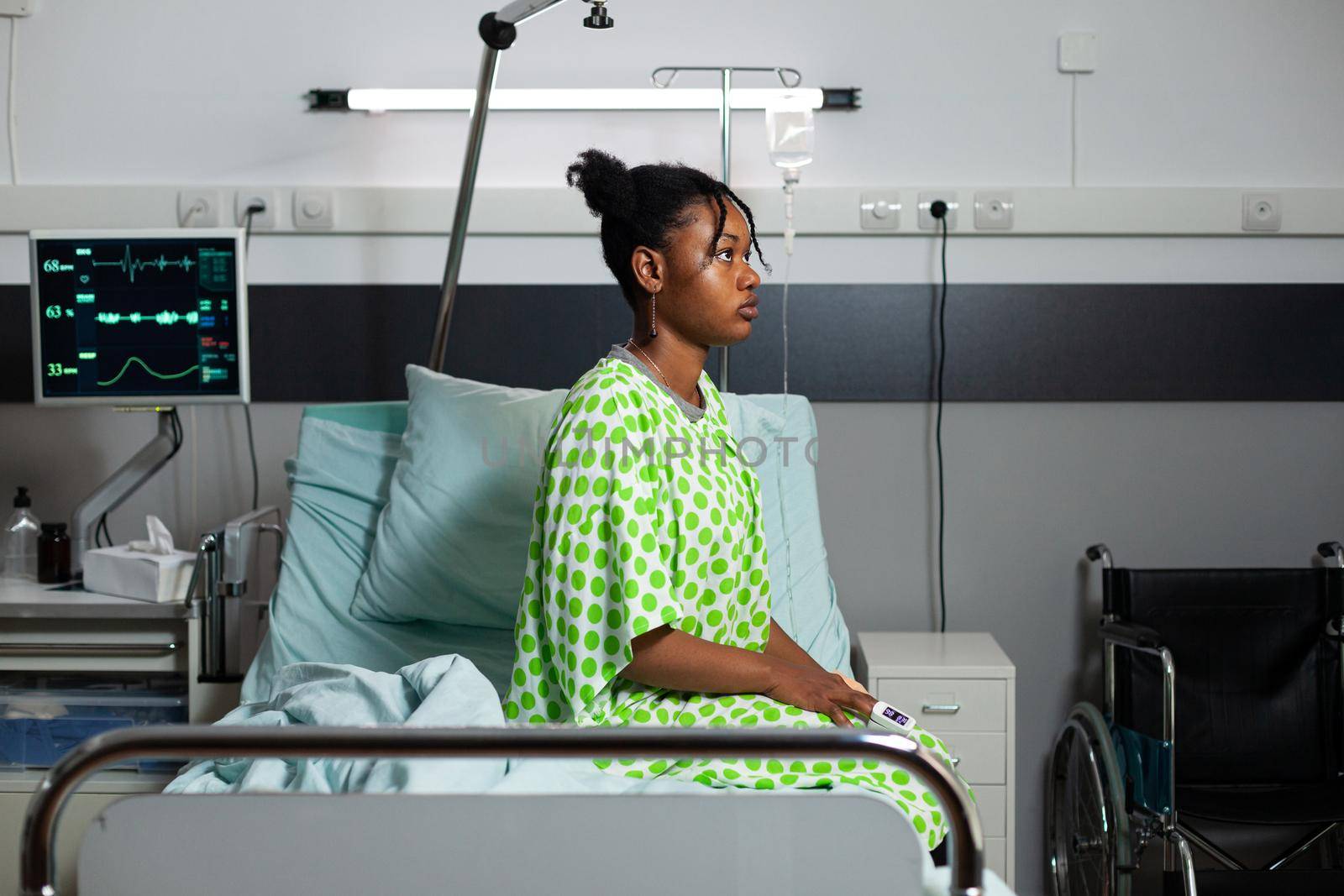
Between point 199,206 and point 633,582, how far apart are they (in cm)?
184

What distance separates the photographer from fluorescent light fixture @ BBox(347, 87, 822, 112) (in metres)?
2.69

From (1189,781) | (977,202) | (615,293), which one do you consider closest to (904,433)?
(977,202)

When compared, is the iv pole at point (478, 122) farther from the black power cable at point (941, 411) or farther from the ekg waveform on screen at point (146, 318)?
the black power cable at point (941, 411)

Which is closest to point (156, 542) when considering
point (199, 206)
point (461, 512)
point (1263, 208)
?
point (461, 512)

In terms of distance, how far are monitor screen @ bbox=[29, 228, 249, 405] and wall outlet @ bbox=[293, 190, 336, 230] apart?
42cm

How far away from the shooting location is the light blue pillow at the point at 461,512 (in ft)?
7.16

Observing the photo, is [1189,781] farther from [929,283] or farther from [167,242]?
[167,242]

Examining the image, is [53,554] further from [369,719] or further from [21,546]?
[369,719]

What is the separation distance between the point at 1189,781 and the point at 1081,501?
2.21ft

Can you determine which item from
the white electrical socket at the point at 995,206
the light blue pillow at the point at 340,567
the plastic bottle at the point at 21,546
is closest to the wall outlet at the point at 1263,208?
the white electrical socket at the point at 995,206

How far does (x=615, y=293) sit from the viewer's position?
2795mm

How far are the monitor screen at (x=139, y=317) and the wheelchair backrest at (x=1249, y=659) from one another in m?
1.93

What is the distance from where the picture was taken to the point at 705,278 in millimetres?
1700

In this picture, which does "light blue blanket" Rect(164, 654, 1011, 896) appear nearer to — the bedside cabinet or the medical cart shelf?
the medical cart shelf
